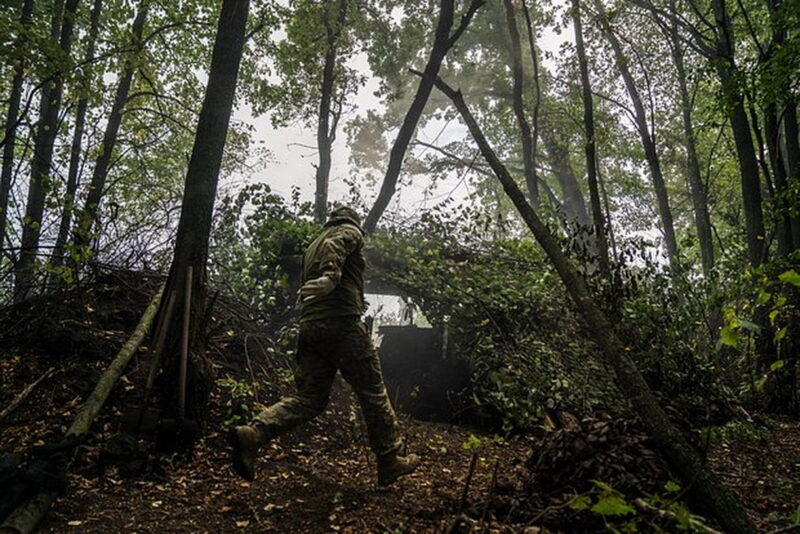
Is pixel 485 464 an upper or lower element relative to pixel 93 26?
lower

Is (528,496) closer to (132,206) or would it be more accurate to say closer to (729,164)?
(132,206)

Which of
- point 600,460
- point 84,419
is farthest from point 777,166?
point 84,419

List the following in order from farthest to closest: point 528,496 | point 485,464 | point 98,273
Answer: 1. point 98,273
2. point 485,464
3. point 528,496

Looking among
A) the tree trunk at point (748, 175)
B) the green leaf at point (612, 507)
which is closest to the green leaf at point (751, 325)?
the green leaf at point (612, 507)

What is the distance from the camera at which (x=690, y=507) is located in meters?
2.88

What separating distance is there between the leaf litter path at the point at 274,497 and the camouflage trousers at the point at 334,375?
19.0 inches

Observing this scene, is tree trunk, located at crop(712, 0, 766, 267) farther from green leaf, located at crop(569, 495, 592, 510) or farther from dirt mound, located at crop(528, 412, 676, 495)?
green leaf, located at crop(569, 495, 592, 510)

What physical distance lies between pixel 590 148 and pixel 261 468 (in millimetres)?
5583

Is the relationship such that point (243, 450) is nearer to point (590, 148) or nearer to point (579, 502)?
point (579, 502)

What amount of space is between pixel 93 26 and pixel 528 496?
1208 centimetres

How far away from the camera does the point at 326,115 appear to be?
46.6ft

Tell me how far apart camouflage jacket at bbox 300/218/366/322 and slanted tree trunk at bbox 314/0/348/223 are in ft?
27.2

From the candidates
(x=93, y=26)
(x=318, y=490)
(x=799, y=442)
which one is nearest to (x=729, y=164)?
(x=799, y=442)

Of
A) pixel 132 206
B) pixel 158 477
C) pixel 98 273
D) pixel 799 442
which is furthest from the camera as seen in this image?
pixel 132 206
